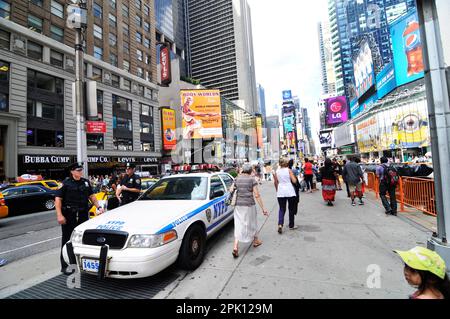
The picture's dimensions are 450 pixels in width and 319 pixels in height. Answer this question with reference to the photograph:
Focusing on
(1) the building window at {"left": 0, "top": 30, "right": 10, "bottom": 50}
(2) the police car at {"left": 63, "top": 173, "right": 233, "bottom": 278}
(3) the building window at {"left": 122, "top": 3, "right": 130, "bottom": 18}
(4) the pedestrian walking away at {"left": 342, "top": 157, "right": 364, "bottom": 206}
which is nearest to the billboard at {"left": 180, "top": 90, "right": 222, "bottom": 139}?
(3) the building window at {"left": 122, "top": 3, "right": 130, "bottom": 18}

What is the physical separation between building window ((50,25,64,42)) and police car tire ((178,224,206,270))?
29.4 m

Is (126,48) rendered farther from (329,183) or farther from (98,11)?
(329,183)

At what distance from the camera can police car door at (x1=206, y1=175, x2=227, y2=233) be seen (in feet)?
14.1

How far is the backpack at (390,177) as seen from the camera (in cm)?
636

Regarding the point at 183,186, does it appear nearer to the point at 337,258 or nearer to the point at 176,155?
the point at 337,258

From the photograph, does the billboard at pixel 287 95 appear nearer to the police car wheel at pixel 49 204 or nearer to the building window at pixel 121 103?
the building window at pixel 121 103

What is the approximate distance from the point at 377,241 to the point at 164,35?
78.2m

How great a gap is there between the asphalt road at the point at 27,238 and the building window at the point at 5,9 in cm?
2131

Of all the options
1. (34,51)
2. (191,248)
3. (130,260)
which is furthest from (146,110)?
(130,260)

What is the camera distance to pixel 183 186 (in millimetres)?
4742

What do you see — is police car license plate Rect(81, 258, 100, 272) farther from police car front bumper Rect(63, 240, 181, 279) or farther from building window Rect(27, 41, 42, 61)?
building window Rect(27, 41, 42, 61)

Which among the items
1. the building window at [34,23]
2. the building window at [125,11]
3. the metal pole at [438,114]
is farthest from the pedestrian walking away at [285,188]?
the building window at [125,11]

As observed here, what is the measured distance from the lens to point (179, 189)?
4691mm
